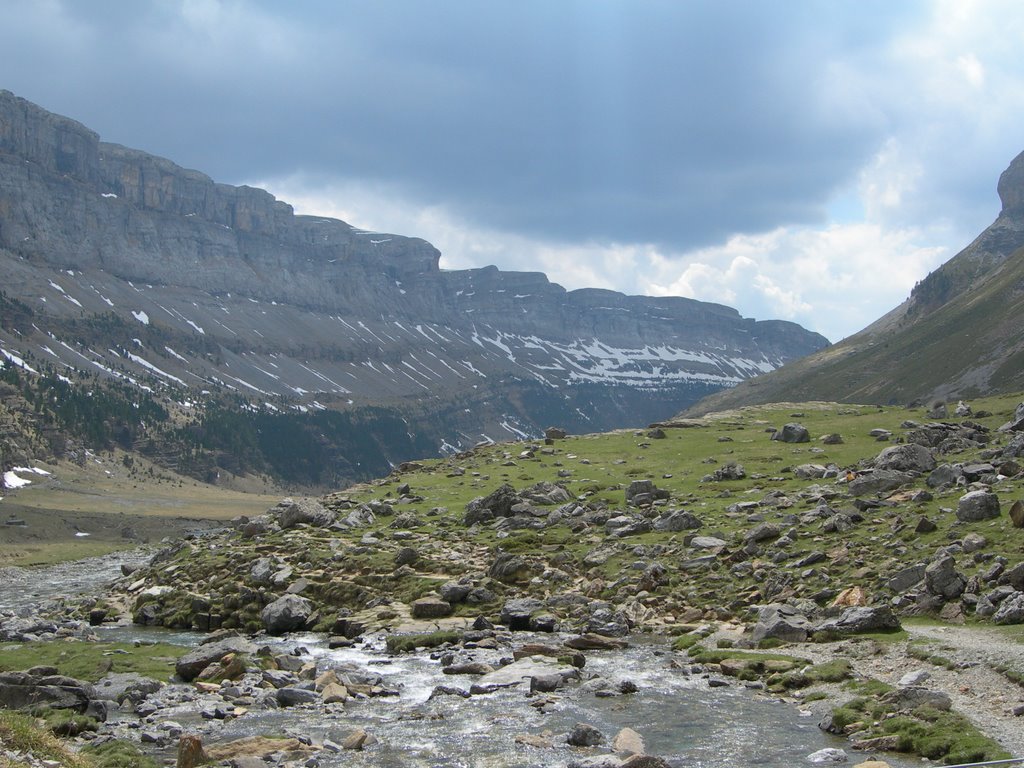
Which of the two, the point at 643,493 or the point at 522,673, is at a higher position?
the point at 643,493

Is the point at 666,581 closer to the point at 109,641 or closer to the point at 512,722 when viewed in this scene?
the point at 512,722

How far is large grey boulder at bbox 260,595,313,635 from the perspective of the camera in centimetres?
4412

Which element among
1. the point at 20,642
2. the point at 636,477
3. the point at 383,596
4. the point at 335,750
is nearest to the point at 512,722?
the point at 335,750

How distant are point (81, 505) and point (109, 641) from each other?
6271 inches

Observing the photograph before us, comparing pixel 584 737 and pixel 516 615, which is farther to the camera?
pixel 516 615

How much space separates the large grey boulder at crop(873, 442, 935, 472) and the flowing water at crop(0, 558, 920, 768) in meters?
26.8

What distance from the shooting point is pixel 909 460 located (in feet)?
177

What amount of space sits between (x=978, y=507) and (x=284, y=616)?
31.9 meters

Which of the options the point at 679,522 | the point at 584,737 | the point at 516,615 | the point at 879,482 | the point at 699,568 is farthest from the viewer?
the point at 679,522

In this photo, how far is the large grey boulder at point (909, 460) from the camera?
5347cm

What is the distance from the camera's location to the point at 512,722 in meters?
25.5

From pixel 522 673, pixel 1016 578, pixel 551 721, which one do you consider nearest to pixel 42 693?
pixel 522 673

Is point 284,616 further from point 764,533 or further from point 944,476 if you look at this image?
point 944,476

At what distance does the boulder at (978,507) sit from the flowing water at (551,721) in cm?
1502
